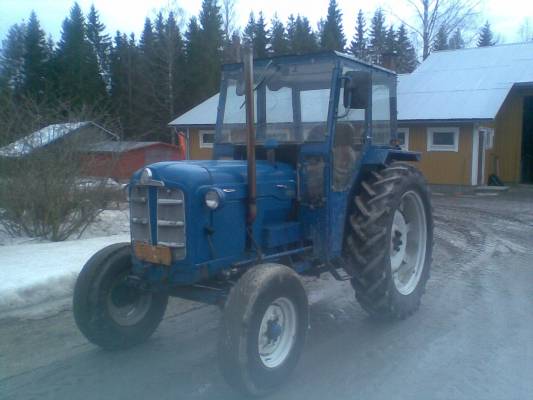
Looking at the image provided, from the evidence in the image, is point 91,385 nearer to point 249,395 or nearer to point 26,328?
point 249,395

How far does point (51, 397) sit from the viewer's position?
4254 millimetres

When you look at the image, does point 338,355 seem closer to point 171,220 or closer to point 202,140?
point 171,220

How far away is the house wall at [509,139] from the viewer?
21.2 metres

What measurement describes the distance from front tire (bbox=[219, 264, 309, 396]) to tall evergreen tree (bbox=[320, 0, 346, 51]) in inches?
1884

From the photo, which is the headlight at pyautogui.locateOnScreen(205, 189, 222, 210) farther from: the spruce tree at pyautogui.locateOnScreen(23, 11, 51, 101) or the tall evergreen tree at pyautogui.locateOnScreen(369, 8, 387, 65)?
the tall evergreen tree at pyautogui.locateOnScreen(369, 8, 387, 65)

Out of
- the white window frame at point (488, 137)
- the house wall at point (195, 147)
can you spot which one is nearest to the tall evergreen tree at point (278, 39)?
the house wall at point (195, 147)

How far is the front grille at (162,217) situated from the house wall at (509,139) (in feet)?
60.7

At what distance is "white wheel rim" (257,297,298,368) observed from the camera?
432 centimetres

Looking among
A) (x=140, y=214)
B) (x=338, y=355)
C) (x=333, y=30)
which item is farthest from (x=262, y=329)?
(x=333, y=30)

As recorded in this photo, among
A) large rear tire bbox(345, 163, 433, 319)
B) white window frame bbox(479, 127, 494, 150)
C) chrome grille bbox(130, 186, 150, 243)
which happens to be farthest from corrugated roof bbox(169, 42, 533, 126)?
chrome grille bbox(130, 186, 150, 243)

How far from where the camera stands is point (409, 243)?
6.66m

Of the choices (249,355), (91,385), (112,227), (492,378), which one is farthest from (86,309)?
(112,227)

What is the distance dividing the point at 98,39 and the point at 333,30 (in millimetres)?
21319

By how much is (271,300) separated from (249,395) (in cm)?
66
